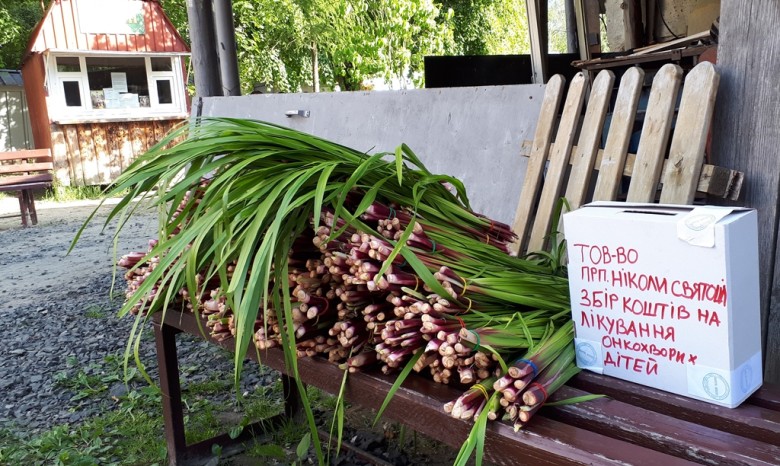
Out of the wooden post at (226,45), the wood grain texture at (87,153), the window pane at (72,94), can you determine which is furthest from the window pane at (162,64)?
the wooden post at (226,45)

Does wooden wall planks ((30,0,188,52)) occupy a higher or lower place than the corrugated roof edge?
higher

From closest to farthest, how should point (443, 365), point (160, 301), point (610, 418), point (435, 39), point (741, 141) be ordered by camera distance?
point (610, 418)
point (443, 365)
point (741, 141)
point (160, 301)
point (435, 39)

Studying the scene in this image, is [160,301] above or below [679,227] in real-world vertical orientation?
below

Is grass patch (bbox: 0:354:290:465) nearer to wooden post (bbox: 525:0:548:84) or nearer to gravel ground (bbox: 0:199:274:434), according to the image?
gravel ground (bbox: 0:199:274:434)

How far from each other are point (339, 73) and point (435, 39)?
2566 mm

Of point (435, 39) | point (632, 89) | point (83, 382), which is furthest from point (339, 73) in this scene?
point (632, 89)

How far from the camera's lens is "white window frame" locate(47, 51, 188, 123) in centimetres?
1380

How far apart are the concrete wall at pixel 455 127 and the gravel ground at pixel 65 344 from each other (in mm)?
1263

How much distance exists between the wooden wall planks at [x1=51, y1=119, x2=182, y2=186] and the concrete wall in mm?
10854

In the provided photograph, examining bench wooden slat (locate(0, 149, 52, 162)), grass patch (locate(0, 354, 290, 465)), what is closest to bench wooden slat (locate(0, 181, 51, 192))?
bench wooden slat (locate(0, 149, 52, 162))

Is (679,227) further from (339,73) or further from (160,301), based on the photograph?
(339,73)

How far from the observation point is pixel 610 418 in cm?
130

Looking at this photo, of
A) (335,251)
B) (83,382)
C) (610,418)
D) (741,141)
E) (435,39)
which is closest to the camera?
(610,418)

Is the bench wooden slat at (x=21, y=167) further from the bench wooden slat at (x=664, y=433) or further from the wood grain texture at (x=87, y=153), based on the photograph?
the bench wooden slat at (x=664, y=433)
